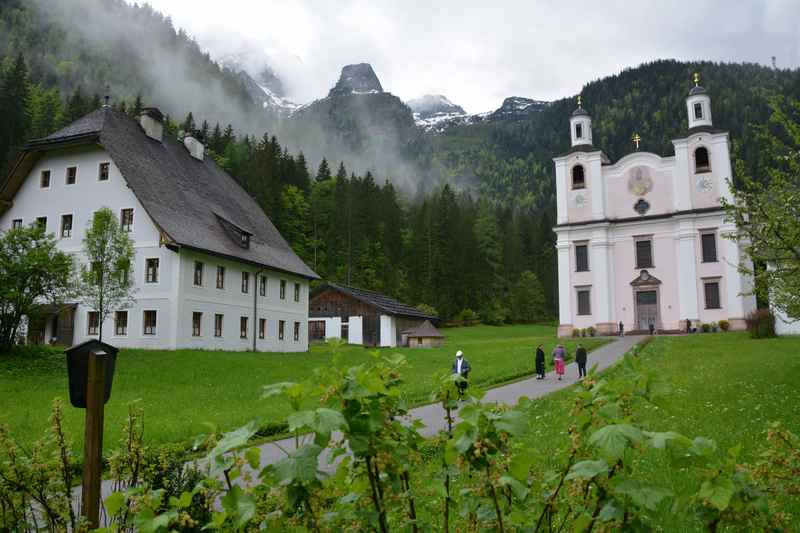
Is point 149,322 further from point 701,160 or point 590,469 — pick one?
point 701,160

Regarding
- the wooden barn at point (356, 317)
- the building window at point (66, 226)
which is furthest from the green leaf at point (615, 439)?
the wooden barn at point (356, 317)

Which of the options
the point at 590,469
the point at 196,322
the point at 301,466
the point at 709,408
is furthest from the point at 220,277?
the point at 590,469

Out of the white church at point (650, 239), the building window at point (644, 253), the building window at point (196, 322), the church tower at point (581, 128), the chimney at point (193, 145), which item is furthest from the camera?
the church tower at point (581, 128)

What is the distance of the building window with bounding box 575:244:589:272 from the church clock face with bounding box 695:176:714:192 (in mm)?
10310

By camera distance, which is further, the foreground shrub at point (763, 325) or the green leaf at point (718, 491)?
the foreground shrub at point (763, 325)

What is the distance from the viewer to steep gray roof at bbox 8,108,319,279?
109 feet

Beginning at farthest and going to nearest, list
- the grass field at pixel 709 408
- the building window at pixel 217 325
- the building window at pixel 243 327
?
1. the building window at pixel 243 327
2. the building window at pixel 217 325
3. the grass field at pixel 709 408

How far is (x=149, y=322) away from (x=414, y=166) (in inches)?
6317

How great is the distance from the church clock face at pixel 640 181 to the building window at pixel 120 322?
42.9 meters

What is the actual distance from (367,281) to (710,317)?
42.1m

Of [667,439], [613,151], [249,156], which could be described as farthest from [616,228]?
[613,151]

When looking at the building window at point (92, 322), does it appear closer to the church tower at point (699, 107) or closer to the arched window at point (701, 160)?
the arched window at point (701, 160)

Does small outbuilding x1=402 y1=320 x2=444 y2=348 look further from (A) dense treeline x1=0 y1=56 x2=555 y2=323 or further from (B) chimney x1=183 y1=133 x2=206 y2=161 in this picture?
(A) dense treeline x1=0 y1=56 x2=555 y2=323

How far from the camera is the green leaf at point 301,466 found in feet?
7.92
